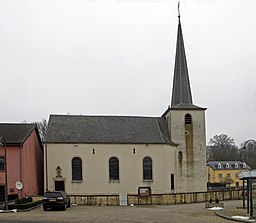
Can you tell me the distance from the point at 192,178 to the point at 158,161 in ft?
15.8

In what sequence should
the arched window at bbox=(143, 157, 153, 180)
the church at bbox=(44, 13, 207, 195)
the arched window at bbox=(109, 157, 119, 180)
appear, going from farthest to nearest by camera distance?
the arched window at bbox=(143, 157, 153, 180) → the arched window at bbox=(109, 157, 119, 180) → the church at bbox=(44, 13, 207, 195)

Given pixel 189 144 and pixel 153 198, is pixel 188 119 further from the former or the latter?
pixel 153 198

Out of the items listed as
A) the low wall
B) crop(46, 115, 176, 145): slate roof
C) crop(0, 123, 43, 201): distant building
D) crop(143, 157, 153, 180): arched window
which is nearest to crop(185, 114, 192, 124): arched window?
crop(46, 115, 176, 145): slate roof

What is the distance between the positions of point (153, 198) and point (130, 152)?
36.9 feet

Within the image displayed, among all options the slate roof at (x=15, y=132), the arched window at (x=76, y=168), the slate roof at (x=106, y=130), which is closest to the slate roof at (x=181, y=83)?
the slate roof at (x=106, y=130)

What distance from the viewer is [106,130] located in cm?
5553

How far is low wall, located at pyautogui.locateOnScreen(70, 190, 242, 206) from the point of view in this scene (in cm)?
4197

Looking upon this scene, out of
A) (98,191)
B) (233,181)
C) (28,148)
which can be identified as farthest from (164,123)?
(233,181)

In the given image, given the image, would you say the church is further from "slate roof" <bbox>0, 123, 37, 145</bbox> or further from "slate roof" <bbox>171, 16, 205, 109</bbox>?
"slate roof" <bbox>0, 123, 37, 145</bbox>

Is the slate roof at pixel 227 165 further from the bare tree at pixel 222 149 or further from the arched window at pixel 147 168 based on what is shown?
the arched window at pixel 147 168

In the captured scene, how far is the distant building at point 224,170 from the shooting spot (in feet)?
349

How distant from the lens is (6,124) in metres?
50.3

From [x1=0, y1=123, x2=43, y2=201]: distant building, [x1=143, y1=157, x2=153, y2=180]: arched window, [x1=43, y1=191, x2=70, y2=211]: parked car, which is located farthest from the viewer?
[x1=143, y1=157, x2=153, y2=180]: arched window

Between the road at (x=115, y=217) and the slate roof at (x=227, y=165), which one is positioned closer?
the road at (x=115, y=217)
